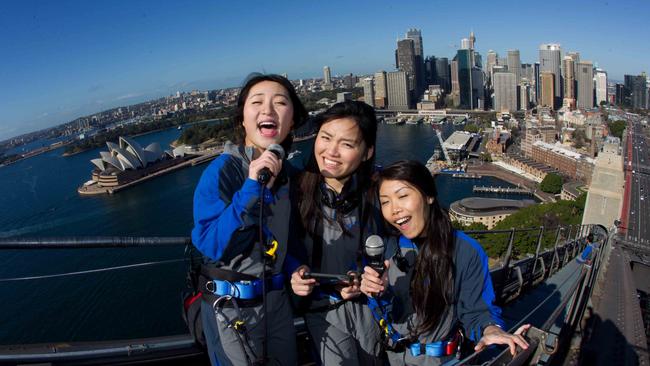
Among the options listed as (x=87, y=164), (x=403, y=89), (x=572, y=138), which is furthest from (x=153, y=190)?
(x=403, y=89)

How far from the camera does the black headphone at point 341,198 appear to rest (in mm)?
574

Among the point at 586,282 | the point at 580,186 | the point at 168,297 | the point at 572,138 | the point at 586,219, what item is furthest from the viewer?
the point at 572,138

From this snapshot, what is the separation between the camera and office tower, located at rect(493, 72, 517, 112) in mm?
23000

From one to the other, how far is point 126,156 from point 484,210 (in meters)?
10.5

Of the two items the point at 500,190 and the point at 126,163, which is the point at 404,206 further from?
the point at 126,163

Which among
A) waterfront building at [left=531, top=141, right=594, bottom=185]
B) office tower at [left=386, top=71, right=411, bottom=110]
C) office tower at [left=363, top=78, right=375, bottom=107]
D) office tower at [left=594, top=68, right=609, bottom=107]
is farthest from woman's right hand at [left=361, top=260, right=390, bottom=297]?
office tower at [left=594, top=68, right=609, bottom=107]

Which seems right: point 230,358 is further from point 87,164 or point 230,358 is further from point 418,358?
point 87,164

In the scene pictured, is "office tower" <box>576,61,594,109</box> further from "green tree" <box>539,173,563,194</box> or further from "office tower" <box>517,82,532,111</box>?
"green tree" <box>539,173,563,194</box>

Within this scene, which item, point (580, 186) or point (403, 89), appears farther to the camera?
point (403, 89)

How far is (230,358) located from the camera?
0.50 meters

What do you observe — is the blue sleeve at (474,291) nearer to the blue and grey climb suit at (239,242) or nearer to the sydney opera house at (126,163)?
the blue and grey climb suit at (239,242)

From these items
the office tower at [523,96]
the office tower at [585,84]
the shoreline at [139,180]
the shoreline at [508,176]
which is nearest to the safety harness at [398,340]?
the shoreline at [139,180]

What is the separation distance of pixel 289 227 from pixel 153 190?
11.6m

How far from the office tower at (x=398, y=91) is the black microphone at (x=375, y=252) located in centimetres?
2671
